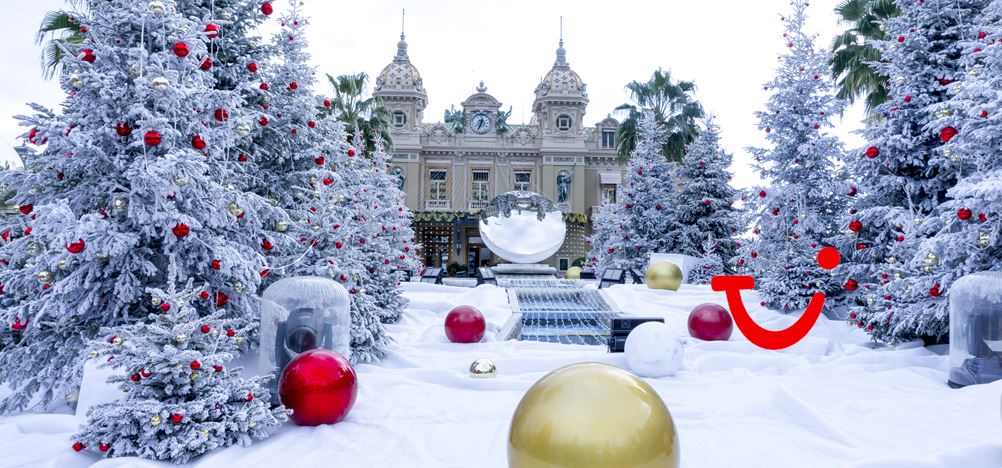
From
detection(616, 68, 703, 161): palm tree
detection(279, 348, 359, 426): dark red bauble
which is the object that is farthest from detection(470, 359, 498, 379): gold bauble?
detection(616, 68, 703, 161): palm tree

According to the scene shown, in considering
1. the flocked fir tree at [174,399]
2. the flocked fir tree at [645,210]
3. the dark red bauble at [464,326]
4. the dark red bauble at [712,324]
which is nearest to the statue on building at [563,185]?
the flocked fir tree at [645,210]

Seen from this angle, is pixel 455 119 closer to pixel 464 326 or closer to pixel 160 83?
pixel 464 326

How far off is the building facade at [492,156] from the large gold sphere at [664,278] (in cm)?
2254

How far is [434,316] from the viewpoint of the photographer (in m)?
10.8

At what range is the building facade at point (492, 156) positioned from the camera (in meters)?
36.3

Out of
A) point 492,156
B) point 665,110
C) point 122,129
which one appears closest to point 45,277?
point 122,129

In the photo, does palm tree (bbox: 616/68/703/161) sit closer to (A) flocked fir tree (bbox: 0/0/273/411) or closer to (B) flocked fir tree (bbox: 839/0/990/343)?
(B) flocked fir tree (bbox: 839/0/990/343)

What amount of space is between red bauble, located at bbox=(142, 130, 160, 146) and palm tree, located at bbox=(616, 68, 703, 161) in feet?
65.9

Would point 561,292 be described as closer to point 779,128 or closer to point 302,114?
point 779,128

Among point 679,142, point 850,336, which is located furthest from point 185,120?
point 679,142

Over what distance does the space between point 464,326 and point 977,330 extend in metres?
5.95

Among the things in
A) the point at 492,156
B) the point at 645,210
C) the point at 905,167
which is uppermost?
the point at 492,156

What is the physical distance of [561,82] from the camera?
37.8 m

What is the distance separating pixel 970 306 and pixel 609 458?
531cm
